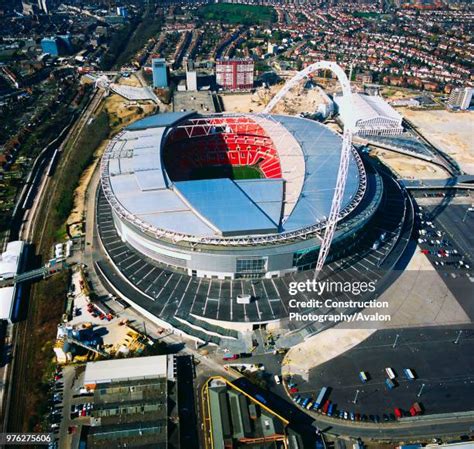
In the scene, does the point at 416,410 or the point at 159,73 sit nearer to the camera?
the point at 416,410

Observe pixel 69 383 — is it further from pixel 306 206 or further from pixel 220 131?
pixel 220 131

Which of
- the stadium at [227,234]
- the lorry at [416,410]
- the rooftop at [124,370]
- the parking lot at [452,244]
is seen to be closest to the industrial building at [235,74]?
the stadium at [227,234]

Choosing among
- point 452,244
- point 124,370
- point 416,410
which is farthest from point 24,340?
point 452,244

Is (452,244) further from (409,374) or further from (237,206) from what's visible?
(237,206)

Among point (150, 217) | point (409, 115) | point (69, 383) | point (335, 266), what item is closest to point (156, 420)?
point (69, 383)

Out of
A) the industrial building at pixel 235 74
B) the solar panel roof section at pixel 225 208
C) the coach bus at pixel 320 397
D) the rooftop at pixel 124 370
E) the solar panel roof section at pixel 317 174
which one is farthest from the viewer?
the industrial building at pixel 235 74

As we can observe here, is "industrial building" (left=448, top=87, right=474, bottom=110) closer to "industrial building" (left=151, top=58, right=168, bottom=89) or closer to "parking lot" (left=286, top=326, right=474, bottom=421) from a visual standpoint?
"industrial building" (left=151, top=58, right=168, bottom=89)

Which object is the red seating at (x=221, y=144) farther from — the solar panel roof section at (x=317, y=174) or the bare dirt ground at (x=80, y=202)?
the bare dirt ground at (x=80, y=202)
